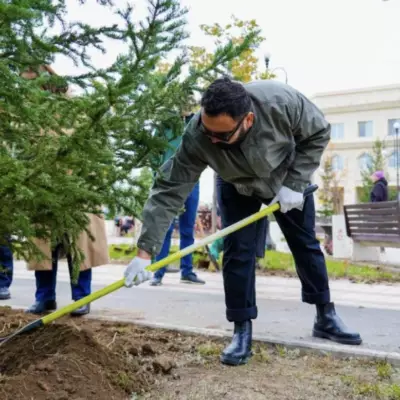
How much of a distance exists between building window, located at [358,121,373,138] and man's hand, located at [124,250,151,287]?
45612mm

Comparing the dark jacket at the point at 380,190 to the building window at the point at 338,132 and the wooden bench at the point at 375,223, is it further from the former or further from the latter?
the building window at the point at 338,132

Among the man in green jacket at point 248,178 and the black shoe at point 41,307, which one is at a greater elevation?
the man in green jacket at point 248,178

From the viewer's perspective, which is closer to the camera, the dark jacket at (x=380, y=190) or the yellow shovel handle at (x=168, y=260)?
the yellow shovel handle at (x=168, y=260)

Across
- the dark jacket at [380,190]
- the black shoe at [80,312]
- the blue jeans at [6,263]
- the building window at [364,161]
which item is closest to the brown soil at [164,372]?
the black shoe at [80,312]

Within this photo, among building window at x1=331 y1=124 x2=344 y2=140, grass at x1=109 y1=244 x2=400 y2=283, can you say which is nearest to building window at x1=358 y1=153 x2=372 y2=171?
building window at x1=331 y1=124 x2=344 y2=140

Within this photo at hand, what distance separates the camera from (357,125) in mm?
46219

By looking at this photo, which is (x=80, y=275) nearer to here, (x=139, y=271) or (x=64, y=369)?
(x=139, y=271)

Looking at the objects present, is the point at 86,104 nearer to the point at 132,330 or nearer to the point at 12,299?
the point at 132,330

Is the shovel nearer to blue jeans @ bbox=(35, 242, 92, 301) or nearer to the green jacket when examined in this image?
the green jacket

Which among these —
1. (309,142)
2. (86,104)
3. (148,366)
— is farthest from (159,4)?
(148,366)

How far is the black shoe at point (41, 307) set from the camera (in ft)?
13.5

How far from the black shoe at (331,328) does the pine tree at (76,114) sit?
1.22 m

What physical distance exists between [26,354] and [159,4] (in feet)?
5.71

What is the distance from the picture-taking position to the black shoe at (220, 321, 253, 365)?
2.81m
